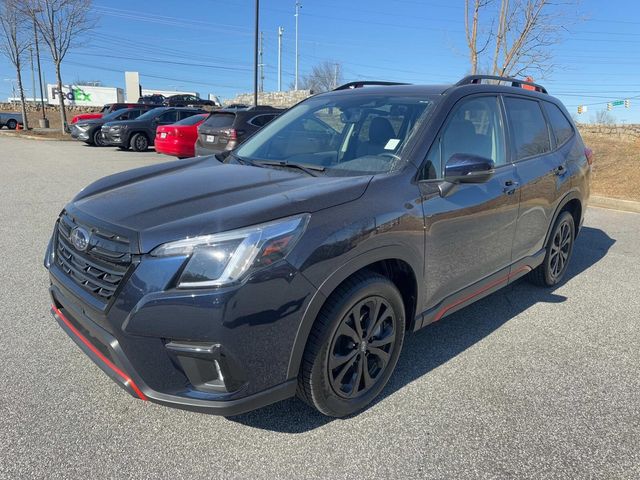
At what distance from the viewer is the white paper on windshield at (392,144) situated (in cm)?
299

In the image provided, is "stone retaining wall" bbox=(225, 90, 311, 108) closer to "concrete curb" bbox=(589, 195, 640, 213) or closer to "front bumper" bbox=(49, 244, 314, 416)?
"concrete curb" bbox=(589, 195, 640, 213)

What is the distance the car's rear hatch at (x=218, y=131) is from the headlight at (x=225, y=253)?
9551mm

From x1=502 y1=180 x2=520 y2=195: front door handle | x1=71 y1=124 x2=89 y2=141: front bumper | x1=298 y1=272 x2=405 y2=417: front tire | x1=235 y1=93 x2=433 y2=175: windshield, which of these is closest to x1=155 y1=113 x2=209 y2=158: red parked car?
x1=71 y1=124 x2=89 y2=141: front bumper

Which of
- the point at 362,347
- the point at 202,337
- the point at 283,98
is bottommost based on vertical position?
the point at 362,347

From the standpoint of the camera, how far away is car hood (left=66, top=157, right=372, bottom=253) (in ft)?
7.09

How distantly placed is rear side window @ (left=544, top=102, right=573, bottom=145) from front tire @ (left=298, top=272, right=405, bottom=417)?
2745 mm

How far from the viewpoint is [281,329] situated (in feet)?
7.08

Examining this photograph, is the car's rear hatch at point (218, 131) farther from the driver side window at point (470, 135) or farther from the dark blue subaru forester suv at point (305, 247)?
the driver side window at point (470, 135)

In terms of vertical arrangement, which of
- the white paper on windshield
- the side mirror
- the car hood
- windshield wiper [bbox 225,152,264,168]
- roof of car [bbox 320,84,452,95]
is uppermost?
roof of car [bbox 320,84,452,95]

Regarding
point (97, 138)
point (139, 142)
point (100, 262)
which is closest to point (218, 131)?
point (139, 142)

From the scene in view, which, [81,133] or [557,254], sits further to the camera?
[81,133]

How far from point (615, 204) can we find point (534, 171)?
20.4 feet

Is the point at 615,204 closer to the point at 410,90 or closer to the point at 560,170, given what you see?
the point at 560,170

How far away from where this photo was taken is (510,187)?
11.5 ft
